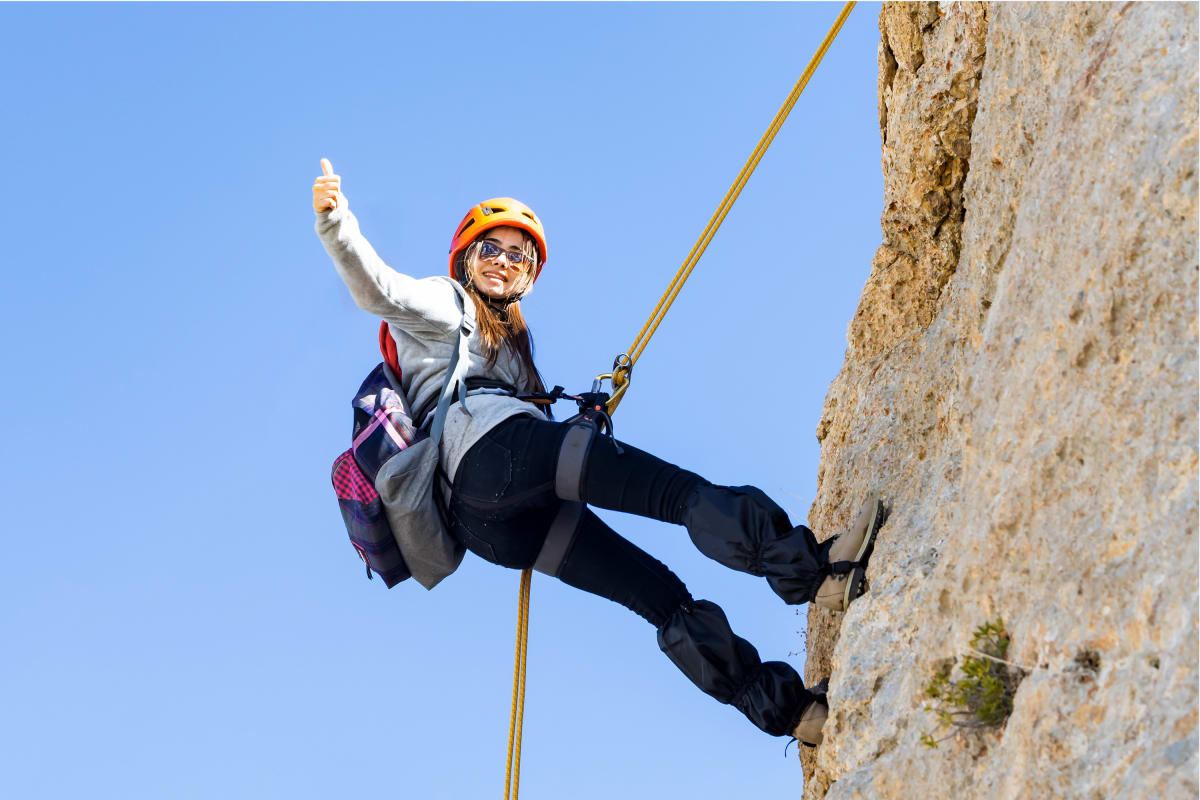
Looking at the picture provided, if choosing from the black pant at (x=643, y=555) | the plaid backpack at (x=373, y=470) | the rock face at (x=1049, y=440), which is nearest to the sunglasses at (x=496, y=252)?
the plaid backpack at (x=373, y=470)

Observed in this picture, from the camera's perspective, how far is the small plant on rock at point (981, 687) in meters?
4.04

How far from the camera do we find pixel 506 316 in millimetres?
6676

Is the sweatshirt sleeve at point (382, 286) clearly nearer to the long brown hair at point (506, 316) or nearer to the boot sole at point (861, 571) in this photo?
the long brown hair at point (506, 316)

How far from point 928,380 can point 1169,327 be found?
2558 millimetres

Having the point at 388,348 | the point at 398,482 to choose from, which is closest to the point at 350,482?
the point at 398,482

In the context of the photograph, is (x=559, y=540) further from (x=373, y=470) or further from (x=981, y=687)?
(x=981, y=687)

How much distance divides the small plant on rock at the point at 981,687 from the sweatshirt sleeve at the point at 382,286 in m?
2.95

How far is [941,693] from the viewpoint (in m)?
4.30

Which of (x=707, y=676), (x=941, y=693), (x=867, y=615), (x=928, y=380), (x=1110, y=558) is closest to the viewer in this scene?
(x=1110, y=558)

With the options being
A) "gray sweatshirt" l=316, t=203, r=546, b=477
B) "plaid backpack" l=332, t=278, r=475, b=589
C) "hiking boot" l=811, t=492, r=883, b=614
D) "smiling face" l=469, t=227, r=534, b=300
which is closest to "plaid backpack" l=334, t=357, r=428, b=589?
"plaid backpack" l=332, t=278, r=475, b=589

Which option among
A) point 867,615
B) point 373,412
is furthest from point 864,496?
point 373,412

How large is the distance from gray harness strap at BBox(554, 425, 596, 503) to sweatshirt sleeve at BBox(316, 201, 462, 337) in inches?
36.6

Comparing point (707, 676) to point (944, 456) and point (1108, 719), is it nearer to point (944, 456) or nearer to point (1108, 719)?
point (944, 456)

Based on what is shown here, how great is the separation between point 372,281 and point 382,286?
0.24 feet
